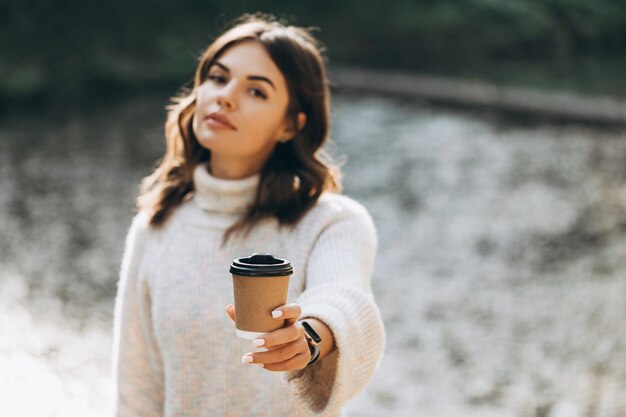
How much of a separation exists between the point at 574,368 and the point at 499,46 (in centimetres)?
1991

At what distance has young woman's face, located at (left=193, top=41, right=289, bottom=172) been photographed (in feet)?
6.94

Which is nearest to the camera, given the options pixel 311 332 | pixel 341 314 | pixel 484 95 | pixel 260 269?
pixel 260 269

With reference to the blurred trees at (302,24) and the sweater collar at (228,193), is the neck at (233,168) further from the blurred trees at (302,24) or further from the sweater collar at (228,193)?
the blurred trees at (302,24)

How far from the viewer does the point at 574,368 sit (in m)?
5.34

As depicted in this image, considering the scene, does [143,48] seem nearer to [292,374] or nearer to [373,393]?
[373,393]

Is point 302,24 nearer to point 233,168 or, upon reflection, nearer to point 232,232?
point 233,168

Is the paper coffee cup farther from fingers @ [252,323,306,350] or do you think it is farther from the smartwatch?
the smartwatch

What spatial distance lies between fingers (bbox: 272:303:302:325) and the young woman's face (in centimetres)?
75

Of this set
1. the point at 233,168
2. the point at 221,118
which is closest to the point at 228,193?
the point at 233,168

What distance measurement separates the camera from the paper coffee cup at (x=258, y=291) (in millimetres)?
1391

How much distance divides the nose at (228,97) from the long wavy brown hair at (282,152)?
0.13 m

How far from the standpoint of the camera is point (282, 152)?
2.30 m

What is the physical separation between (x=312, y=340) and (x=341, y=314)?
14 cm

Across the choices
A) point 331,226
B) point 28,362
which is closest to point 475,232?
point 28,362
